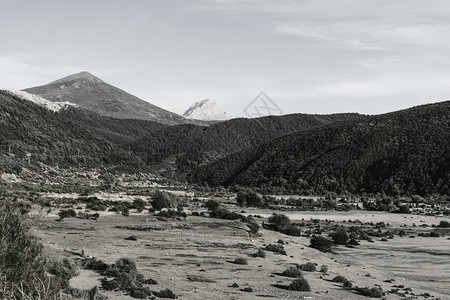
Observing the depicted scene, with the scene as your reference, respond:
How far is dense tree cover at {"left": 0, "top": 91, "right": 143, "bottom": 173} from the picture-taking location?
82312 mm

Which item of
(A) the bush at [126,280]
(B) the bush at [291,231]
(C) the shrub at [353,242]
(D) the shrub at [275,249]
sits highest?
(A) the bush at [126,280]

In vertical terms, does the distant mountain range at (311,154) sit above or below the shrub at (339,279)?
above

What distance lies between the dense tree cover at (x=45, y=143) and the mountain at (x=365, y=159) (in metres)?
33.4

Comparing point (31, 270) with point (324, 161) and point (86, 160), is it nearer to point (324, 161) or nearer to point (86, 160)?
point (86, 160)

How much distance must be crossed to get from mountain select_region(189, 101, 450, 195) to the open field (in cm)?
5272

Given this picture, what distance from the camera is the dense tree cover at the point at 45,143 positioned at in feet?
270

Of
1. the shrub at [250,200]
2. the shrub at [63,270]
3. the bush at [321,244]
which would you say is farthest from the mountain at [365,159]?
the shrub at [63,270]

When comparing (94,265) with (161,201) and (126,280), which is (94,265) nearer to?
(126,280)

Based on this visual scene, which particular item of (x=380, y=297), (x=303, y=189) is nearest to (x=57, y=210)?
(x=380, y=297)

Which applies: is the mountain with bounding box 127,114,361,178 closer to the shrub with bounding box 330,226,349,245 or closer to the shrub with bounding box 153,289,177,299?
the shrub with bounding box 330,226,349,245

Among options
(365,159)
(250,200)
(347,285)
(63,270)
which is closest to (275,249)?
(347,285)

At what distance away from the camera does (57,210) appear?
4447 centimetres

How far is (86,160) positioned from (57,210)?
51590 mm

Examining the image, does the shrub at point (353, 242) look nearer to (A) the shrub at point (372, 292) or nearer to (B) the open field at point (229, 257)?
(B) the open field at point (229, 257)
